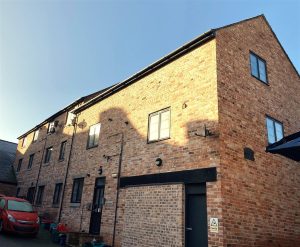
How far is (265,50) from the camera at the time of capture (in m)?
12.4

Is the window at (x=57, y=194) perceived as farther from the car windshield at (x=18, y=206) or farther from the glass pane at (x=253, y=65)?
Result: the glass pane at (x=253, y=65)

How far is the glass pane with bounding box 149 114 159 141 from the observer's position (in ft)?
35.8

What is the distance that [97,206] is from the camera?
12.8 meters

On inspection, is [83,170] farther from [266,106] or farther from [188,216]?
[266,106]

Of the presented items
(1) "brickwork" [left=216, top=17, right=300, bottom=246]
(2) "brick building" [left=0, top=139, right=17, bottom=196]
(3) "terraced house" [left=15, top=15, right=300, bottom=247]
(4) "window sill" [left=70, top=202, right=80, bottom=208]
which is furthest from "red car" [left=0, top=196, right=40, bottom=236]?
(2) "brick building" [left=0, top=139, right=17, bottom=196]

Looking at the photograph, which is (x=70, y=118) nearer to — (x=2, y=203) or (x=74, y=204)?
(x=74, y=204)

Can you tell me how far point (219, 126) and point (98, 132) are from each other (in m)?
8.26

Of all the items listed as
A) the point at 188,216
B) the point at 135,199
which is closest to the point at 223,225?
the point at 188,216

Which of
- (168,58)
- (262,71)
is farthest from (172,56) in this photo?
(262,71)

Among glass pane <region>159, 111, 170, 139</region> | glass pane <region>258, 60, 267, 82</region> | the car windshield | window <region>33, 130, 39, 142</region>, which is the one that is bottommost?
the car windshield

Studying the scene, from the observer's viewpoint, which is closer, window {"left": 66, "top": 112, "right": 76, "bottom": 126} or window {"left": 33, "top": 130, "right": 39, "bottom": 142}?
window {"left": 66, "top": 112, "right": 76, "bottom": 126}

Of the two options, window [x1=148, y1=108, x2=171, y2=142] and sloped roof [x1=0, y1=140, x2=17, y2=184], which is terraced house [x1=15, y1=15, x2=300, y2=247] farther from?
sloped roof [x1=0, y1=140, x2=17, y2=184]

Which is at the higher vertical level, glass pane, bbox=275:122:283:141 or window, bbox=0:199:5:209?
glass pane, bbox=275:122:283:141

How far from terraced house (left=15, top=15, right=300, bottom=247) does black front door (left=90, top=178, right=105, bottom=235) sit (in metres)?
0.05
